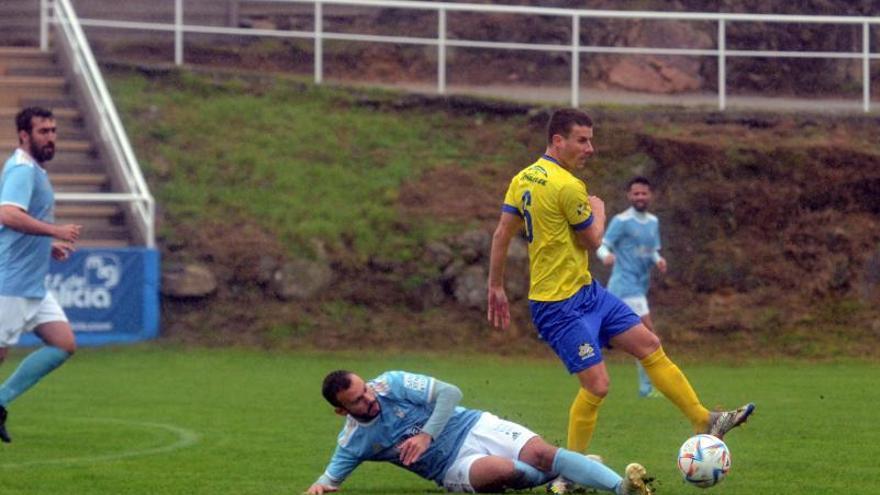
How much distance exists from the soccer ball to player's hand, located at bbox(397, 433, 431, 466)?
1351 millimetres

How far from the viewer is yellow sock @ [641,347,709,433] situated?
31.4 feet

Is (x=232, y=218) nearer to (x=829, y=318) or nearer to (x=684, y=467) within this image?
(x=829, y=318)

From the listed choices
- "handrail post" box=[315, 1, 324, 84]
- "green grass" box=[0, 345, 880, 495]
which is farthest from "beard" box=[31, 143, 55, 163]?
"handrail post" box=[315, 1, 324, 84]

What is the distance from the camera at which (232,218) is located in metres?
22.9

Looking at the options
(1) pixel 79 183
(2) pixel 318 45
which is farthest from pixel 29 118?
(2) pixel 318 45

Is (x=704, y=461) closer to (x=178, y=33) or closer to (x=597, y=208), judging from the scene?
(x=597, y=208)

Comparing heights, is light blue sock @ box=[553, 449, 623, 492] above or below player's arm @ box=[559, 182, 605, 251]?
below

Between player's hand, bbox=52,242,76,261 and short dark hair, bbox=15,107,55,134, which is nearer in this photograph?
short dark hair, bbox=15,107,55,134

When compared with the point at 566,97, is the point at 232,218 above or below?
below

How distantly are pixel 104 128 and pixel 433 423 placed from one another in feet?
52.0

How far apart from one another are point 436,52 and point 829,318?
10237mm

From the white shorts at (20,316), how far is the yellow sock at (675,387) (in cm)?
431

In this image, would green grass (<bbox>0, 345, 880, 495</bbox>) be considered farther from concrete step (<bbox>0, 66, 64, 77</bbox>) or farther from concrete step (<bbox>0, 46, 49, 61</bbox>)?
concrete step (<bbox>0, 46, 49, 61</bbox>)

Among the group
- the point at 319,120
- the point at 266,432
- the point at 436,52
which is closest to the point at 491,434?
the point at 266,432
